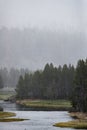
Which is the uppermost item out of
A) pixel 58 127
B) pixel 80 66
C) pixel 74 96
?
pixel 80 66

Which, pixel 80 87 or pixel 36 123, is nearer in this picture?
pixel 36 123

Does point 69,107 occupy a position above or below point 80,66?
below

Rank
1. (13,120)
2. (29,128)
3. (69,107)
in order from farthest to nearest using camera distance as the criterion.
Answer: (69,107)
(13,120)
(29,128)

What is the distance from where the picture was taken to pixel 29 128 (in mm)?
105000

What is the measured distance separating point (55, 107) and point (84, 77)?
34.8 meters

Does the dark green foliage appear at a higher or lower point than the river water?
higher

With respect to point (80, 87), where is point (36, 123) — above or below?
below

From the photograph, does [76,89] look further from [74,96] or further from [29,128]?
[29,128]

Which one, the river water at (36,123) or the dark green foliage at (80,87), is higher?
the dark green foliage at (80,87)

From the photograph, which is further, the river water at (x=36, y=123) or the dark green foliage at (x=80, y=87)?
the dark green foliage at (x=80, y=87)

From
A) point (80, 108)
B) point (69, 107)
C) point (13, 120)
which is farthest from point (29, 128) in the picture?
point (69, 107)

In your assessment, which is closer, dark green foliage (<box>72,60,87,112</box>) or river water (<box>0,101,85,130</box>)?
river water (<box>0,101,85,130</box>)

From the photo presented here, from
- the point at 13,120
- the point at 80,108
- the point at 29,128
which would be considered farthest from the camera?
the point at 80,108

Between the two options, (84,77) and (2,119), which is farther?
(84,77)
